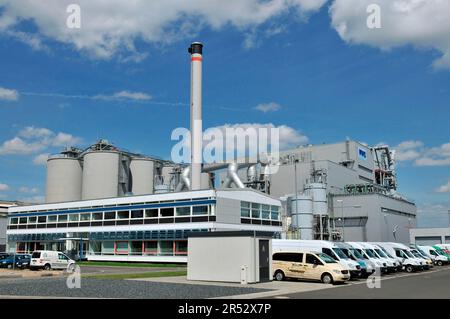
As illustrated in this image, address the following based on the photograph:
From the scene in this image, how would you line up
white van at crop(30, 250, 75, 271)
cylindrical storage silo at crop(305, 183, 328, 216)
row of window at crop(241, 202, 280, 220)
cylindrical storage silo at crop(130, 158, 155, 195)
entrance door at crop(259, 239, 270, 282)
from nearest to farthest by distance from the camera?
entrance door at crop(259, 239, 270, 282), white van at crop(30, 250, 75, 271), row of window at crop(241, 202, 280, 220), cylindrical storage silo at crop(305, 183, 328, 216), cylindrical storage silo at crop(130, 158, 155, 195)

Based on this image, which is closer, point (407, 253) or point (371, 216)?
point (407, 253)

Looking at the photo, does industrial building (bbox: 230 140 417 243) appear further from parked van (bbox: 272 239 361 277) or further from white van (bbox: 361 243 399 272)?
parked van (bbox: 272 239 361 277)

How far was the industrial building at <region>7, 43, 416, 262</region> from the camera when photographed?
51.9 metres

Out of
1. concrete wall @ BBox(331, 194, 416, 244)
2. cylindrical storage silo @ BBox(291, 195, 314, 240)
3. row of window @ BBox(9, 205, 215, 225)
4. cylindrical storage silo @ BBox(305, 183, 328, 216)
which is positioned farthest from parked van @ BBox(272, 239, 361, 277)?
concrete wall @ BBox(331, 194, 416, 244)

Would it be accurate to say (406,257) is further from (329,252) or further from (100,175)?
(100,175)

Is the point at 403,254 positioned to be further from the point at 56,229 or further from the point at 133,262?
the point at 56,229

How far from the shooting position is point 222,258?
27141 millimetres

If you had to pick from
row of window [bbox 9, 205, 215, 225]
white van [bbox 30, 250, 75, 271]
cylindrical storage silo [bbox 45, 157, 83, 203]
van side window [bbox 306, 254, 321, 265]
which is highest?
cylindrical storage silo [bbox 45, 157, 83, 203]

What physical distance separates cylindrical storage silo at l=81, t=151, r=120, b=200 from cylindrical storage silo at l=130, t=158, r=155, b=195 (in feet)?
16.0

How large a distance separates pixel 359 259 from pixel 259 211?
967 inches

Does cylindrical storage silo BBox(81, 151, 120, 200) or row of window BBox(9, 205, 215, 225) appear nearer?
row of window BBox(9, 205, 215, 225)

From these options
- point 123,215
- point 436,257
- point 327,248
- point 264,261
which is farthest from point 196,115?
point 264,261

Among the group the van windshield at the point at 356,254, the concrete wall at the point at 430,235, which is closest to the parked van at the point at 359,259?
the van windshield at the point at 356,254
